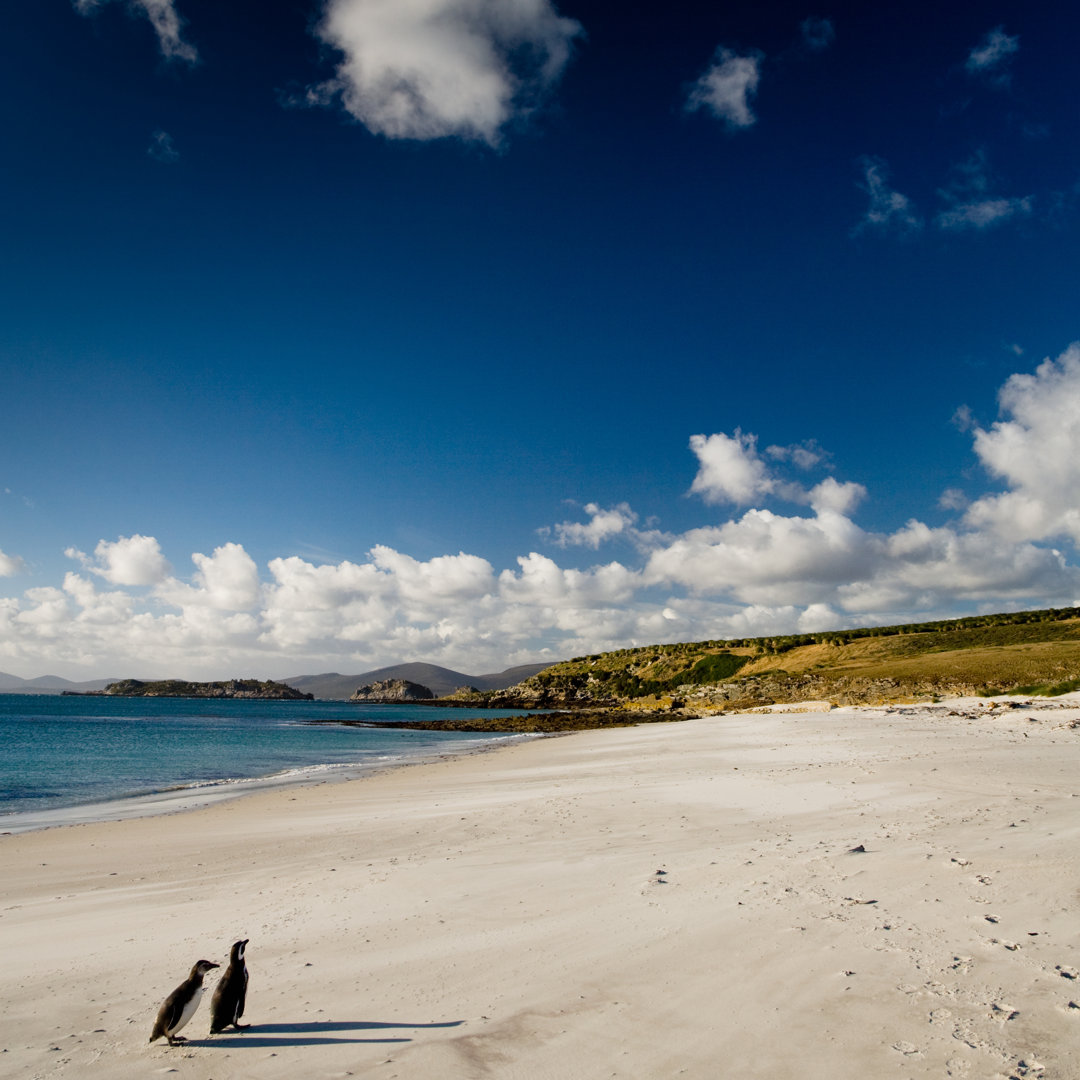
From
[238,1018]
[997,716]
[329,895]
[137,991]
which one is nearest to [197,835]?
[329,895]

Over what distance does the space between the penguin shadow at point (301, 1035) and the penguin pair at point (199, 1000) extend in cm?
11

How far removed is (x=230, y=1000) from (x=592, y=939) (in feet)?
10.5

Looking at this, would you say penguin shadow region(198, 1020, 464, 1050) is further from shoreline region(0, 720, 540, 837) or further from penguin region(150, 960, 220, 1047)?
shoreline region(0, 720, 540, 837)

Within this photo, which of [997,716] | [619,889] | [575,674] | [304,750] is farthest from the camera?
[575,674]

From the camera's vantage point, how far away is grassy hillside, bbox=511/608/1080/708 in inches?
1587

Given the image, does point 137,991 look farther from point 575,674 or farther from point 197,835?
point 575,674

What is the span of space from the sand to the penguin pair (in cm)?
11

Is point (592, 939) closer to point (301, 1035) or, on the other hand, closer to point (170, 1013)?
point (301, 1035)

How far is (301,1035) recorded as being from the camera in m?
4.80

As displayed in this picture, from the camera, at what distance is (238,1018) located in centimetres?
503

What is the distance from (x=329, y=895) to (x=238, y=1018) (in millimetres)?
3456

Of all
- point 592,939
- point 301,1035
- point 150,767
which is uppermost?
point 301,1035

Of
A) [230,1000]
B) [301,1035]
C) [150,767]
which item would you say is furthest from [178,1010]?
→ [150,767]

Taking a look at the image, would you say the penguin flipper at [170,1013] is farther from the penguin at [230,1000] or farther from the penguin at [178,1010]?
the penguin at [230,1000]
